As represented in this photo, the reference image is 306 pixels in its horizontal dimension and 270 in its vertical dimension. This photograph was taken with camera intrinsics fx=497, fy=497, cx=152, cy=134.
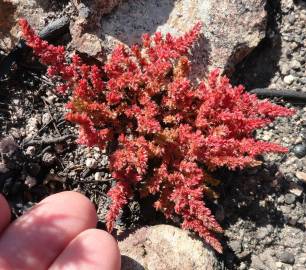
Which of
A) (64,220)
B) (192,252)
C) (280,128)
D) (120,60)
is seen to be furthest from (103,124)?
(280,128)

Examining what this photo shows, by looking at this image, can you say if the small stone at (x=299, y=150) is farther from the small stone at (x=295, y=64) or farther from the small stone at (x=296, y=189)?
the small stone at (x=295, y=64)

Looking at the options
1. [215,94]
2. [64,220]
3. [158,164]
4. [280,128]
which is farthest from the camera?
[280,128]

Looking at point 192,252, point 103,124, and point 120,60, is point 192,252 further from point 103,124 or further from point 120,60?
point 120,60

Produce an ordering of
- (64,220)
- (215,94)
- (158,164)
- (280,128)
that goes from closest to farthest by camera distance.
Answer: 1. (64,220)
2. (215,94)
3. (158,164)
4. (280,128)

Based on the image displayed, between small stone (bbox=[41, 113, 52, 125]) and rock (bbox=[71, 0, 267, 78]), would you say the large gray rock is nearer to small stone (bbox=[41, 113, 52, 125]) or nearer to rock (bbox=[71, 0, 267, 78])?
rock (bbox=[71, 0, 267, 78])

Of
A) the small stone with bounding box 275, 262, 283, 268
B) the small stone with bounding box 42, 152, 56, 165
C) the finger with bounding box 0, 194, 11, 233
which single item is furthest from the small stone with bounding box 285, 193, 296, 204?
the finger with bounding box 0, 194, 11, 233
